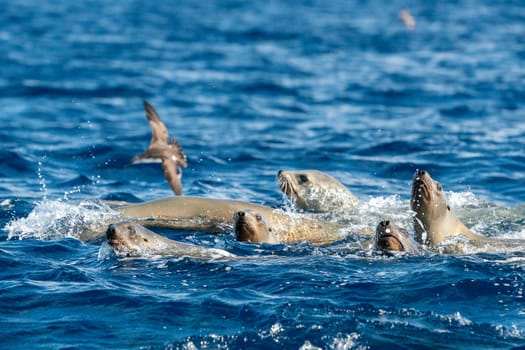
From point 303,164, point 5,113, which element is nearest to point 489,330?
point 303,164

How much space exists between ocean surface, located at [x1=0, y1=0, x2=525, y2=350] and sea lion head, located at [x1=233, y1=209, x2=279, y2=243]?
0.17 meters

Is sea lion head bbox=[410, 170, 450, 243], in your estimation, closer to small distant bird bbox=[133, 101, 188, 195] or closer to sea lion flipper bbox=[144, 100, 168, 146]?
small distant bird bbox=[133, 101, 188, 195]

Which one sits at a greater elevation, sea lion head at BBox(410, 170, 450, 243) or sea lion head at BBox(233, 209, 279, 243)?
sea lion head at BBox(410, 170, 450, 243)

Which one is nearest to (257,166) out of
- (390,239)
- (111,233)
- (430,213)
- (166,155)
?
(166,155)

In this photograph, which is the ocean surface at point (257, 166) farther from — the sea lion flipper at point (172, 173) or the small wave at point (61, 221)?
the sea lion flipper at point (172, 173)

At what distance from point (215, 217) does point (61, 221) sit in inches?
61.9

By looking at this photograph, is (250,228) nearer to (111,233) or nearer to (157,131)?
(111,233)

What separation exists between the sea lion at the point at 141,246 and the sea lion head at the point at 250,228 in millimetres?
521

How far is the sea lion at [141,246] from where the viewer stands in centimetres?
873

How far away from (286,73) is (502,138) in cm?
895

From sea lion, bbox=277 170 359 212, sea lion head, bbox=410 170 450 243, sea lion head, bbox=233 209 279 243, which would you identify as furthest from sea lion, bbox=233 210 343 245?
sea lion head, bbox=410 170 450 243

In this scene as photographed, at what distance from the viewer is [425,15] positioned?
43531mm

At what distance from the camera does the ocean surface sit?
7254mm

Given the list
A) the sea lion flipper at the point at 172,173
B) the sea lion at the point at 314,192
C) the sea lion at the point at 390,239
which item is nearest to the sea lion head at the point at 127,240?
the sea lion at the point at 390,239
